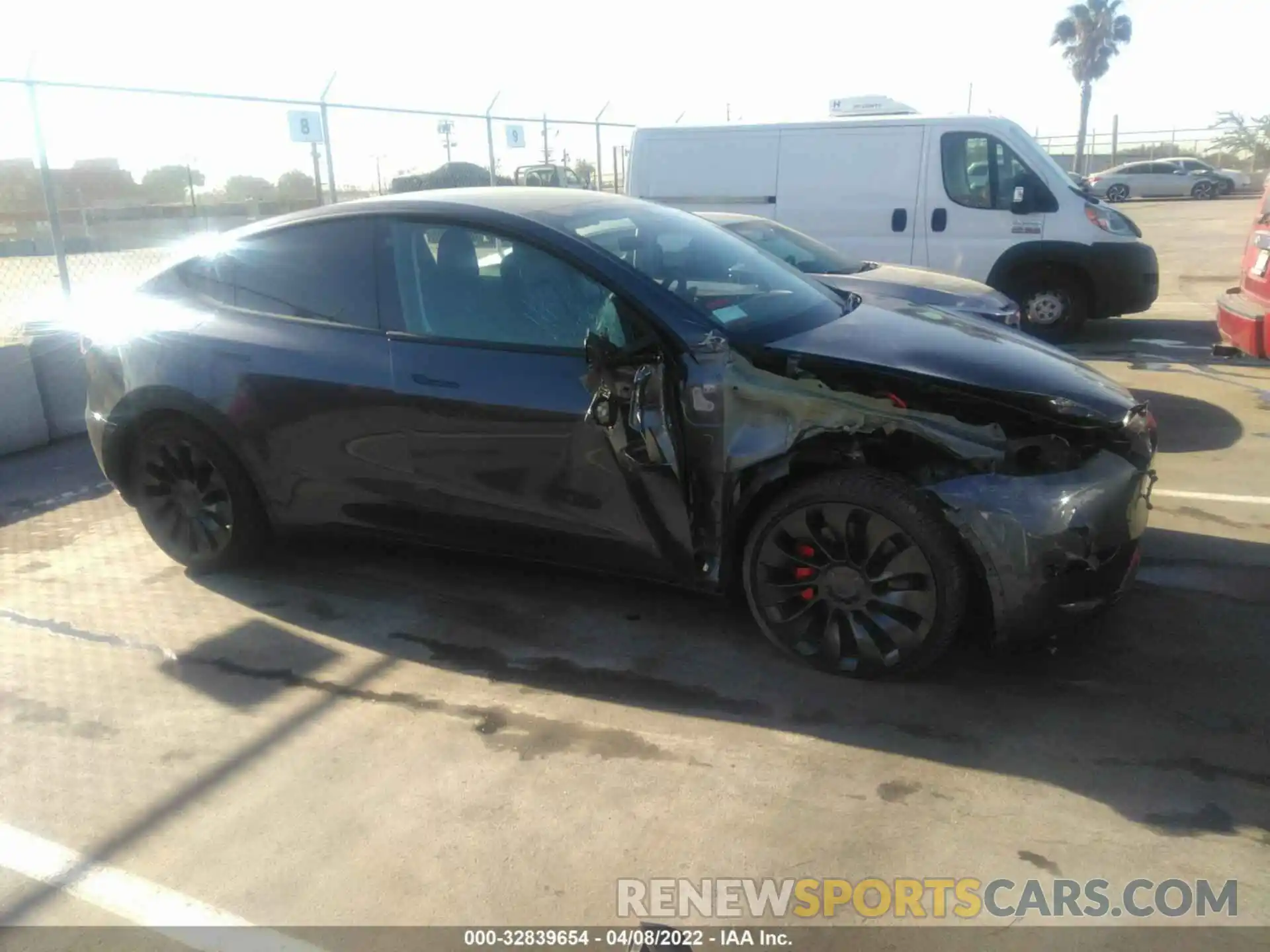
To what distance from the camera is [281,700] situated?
353cm

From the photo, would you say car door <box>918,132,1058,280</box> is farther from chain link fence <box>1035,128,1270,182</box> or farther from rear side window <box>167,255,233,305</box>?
chain link fence <box>1035,128,1270,182</box>

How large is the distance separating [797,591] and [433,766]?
1322mm

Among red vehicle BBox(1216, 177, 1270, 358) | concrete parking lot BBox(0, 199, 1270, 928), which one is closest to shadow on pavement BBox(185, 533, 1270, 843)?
concrete parking lot BBox(0, 199, 1270, 928)

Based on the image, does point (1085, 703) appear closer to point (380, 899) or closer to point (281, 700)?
point (380, 899)

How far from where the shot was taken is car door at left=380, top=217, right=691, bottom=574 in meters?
3.59

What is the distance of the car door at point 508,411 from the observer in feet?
11.8

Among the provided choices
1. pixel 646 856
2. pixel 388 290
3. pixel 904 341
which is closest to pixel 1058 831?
pixel 646 856

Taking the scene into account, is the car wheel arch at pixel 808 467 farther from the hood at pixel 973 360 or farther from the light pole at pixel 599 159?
the light pole at pixel 599 159

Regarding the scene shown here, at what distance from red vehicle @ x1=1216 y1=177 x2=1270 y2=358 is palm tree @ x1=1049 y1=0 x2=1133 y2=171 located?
151ft

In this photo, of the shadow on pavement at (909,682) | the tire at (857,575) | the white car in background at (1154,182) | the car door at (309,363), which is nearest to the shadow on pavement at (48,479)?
the shadow on pavement at (909,682)

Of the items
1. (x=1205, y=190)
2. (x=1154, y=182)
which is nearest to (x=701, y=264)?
(x=1154, y=182)

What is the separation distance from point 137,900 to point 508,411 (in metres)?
1.90

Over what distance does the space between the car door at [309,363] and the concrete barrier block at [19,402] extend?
10.9 feet

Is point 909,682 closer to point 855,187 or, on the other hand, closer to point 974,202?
point 974,202
